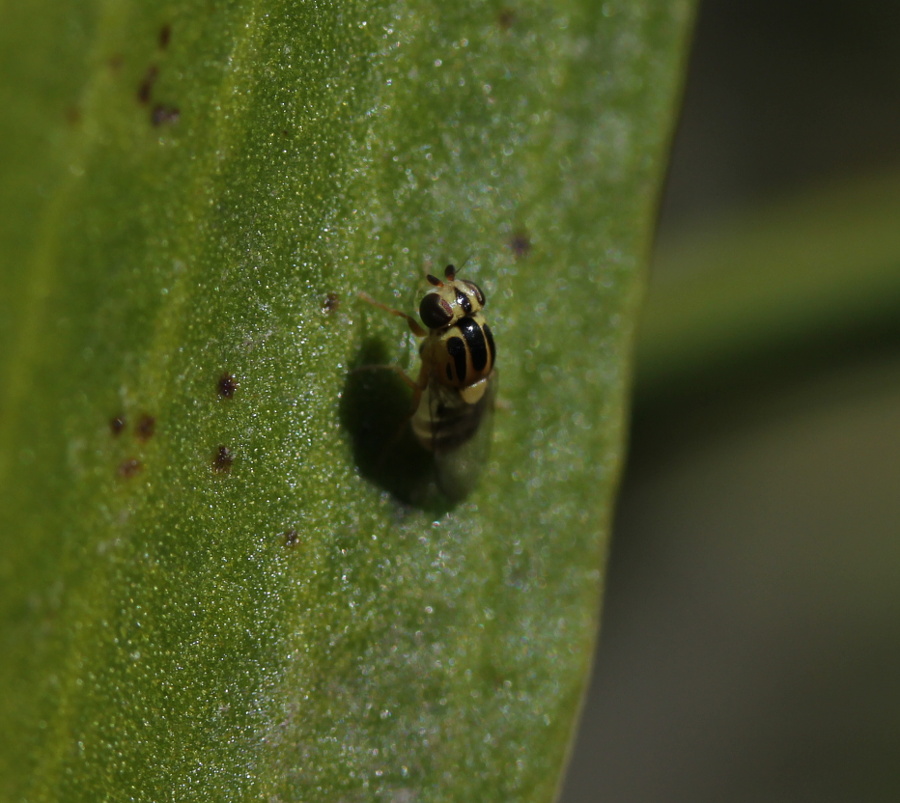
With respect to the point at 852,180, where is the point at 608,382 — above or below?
below

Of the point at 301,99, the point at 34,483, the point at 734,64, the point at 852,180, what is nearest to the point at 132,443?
the point at 34,483

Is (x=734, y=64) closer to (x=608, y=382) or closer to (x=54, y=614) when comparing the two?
(x=608, y=382)

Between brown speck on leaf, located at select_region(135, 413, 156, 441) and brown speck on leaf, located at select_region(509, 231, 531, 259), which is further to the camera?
brown speck on leaf, located at select_region(509, 231, 531, 259)

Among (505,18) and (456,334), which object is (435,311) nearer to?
(456,334)

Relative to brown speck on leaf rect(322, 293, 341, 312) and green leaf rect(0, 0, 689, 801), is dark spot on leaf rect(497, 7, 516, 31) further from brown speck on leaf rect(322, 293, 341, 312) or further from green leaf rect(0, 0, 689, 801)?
brown speck on leaf rect(322, 293, 341, 312)

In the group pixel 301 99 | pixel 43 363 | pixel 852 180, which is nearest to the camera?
pixel 301 99

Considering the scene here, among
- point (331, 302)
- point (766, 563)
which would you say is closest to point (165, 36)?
point (331, 302)

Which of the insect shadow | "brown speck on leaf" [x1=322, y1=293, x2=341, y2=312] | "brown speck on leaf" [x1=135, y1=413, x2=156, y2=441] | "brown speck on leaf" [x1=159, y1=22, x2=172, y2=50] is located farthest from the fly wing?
"brown speck on leaf" [x1=159, y1=22, x2=172, y2=50]
